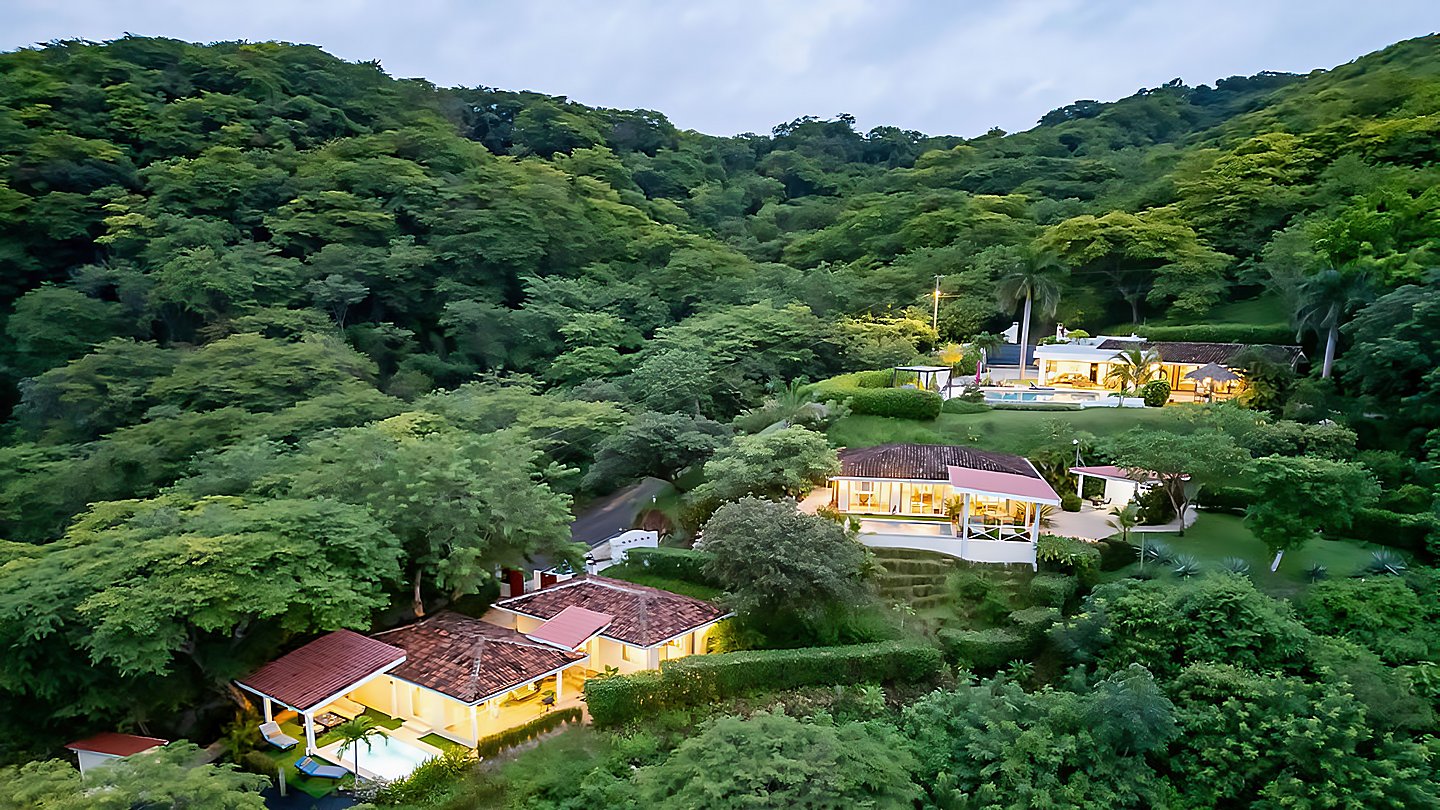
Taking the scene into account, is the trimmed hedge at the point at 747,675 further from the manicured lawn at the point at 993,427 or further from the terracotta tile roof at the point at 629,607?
the manicured lawn at the point at 993,427

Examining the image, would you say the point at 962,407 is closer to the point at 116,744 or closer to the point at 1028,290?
the point at 1028,290

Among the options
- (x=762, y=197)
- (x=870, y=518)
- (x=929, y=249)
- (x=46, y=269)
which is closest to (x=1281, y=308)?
(x=929, y=249)

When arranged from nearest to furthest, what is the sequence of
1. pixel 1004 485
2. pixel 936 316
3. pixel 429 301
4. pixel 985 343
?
pixel 1004 485, pixel 985 343, pixel 936 316, pixel 429 301

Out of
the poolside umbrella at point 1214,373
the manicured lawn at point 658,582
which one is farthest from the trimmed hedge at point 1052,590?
the poolside umbrella at point 1214,373

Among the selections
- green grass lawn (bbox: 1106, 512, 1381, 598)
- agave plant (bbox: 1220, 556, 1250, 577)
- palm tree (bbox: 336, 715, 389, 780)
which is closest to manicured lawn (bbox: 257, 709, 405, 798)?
palm tree (bbox: 336, 715, 389, 780)

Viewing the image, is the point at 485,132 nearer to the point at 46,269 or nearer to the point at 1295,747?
the point at 46,269

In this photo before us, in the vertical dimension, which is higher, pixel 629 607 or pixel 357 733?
pixel 629 607

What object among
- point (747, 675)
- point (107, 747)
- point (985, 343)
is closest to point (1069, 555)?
point (747, 675)
